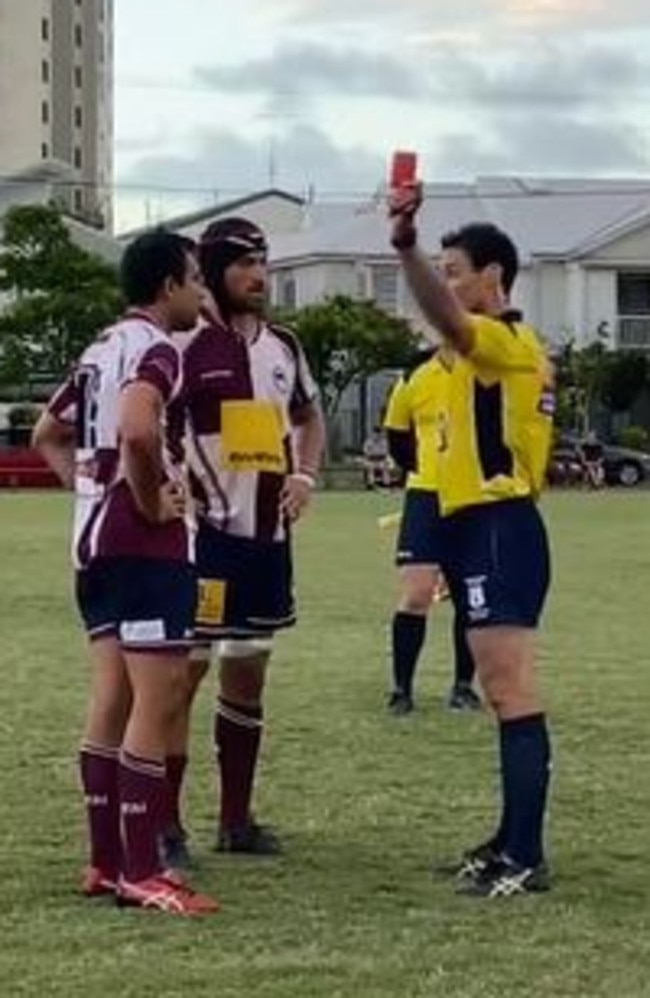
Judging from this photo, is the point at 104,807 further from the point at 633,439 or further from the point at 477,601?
the point at 633,439

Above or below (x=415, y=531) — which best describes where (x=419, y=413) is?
above

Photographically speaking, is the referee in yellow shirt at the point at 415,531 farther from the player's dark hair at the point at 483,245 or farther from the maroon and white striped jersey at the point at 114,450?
the maroon and white striped jersey at the point at 114,450

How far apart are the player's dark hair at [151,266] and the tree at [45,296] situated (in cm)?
5346

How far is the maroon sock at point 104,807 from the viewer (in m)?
7.34

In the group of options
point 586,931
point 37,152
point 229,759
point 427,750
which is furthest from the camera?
point 37,152

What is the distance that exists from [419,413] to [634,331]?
6474 cm

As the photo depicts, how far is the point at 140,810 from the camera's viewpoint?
7.08m

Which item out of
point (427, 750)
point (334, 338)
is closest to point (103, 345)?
point (427, 750)

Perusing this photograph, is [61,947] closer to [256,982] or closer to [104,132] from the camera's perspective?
[256,982]

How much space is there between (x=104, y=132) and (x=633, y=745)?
142 m

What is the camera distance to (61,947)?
6.53m

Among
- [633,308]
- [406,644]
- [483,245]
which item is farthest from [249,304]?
[633,308]

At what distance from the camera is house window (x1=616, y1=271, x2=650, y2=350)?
2963 inches

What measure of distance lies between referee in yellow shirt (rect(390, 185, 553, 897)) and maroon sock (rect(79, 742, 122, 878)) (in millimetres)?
1098
